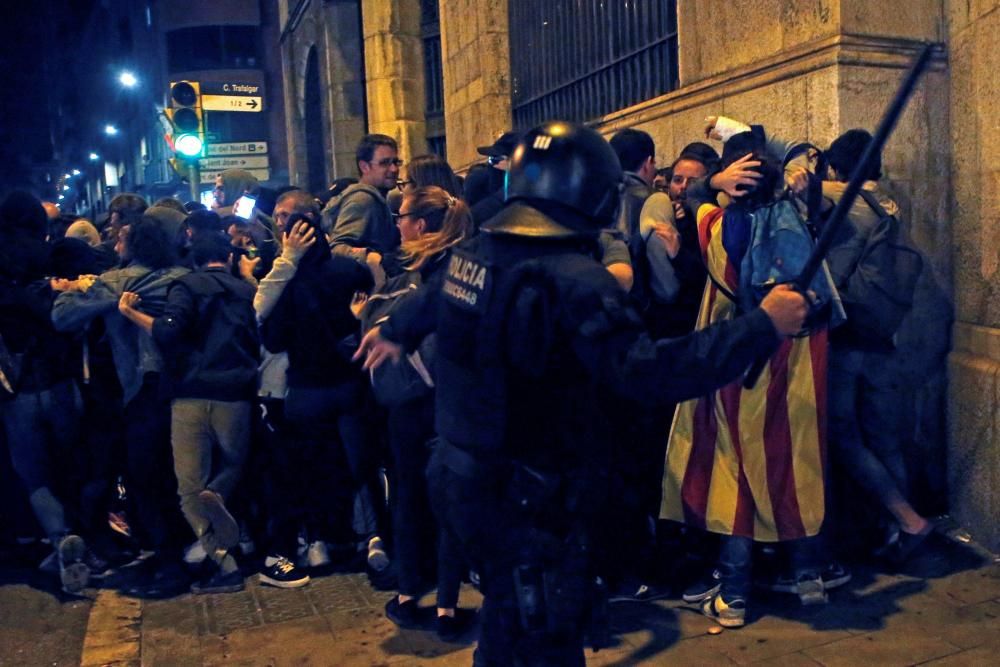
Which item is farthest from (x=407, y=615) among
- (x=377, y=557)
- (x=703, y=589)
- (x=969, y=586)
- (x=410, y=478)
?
(x=969, y=586)

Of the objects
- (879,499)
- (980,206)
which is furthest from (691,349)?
(980,206)

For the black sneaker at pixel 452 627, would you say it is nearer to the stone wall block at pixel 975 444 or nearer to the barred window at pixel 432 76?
the stone wall block at pixel 975 444

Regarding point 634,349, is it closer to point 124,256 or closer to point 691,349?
point 691,349

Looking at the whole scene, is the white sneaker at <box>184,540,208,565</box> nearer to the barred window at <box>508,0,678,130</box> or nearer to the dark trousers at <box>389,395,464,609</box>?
the dark trousers at <box>389,395,464,609</box>

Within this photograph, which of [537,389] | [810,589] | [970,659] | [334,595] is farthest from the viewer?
[334,595]

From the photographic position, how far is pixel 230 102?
12.6m

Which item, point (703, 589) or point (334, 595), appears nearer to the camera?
point (703, 589)

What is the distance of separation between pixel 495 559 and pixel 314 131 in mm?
16599

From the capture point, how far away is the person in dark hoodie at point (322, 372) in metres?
4.73

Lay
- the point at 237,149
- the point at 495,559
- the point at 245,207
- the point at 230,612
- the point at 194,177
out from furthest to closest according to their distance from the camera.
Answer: the point at 237,149
the point at 194,177
the point at 245,207
the point at 230,612
the point at 495,559

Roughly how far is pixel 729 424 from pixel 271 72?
3514 cm

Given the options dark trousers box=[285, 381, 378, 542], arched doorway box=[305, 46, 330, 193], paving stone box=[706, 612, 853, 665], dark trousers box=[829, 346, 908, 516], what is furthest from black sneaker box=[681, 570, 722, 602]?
arched doorway box=[305, 46, 330, 193]

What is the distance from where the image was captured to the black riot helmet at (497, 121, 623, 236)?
268 centimetres

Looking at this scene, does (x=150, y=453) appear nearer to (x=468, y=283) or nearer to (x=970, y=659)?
(x=468, y=283)
